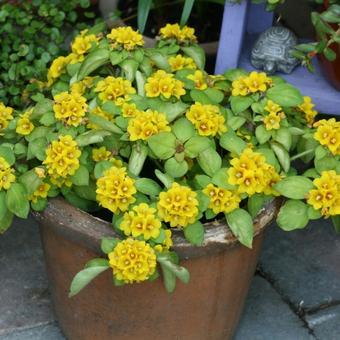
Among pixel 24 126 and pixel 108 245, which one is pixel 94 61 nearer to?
pixel 24 126

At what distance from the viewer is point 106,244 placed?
174cm

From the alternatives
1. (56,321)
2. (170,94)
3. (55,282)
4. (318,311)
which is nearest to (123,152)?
(170,94)

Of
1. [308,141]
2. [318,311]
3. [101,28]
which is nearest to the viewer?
[308,141]

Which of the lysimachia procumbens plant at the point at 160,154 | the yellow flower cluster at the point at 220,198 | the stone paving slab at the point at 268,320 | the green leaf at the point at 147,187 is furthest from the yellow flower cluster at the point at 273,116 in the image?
the stone paving slab at the point at 268,320

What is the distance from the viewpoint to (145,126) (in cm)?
182

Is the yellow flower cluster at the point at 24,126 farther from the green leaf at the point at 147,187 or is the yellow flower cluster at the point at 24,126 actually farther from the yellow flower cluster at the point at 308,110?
the yellow flower cluster at the point at 308,110

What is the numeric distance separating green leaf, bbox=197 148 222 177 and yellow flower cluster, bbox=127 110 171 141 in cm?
11

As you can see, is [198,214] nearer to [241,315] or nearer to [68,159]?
[68,159]

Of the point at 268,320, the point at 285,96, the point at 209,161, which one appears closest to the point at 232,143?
the point at 209,161

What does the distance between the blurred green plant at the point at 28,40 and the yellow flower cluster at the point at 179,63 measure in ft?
1.83

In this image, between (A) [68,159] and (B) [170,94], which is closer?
(A) [68,159]

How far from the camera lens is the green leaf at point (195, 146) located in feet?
6.05

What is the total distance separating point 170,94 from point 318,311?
861 mm

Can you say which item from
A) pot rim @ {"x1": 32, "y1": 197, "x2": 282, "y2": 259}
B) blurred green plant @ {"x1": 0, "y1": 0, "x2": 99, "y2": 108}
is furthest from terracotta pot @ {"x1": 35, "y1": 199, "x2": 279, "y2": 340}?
blurred green plant @ {"x1": 0, "y1": 0, "x2": 99, "y2": 108}
